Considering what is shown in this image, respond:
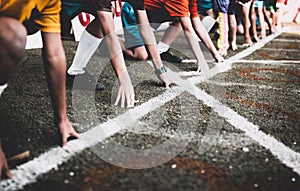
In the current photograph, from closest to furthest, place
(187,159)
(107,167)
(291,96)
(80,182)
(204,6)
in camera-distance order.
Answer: (80,182) → (107,167) → (187,159) → (291,96) → (204,6)

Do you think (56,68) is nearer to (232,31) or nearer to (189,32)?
(189,32)

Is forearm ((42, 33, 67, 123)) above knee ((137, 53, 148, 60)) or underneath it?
above

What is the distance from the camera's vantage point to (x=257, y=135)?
1.88m

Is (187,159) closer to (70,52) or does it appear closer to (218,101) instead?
(218,101)

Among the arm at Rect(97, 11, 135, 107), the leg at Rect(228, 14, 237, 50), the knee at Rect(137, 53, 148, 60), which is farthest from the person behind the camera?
the leg at Rect(228, 14, 237, 50)

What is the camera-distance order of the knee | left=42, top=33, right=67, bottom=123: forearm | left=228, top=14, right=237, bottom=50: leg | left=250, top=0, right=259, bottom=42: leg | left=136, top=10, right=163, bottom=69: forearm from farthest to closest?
left=250, top=0, right=259, bottom=42: leg, left=228, top=14, right=237, bottom=50: leg, the knee, left=136, top=10, right=163, bottom=69: forearm, left=42, top=33, right=67, bottom=123: forearm

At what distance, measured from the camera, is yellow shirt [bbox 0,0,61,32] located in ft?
4.53

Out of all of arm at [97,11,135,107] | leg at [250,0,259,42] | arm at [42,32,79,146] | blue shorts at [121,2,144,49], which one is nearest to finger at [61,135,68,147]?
arm at [42,32,79,146]

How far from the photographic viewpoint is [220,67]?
3.90 meters

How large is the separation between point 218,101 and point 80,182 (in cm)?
143

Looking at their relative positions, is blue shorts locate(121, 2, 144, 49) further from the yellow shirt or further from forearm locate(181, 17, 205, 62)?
the yellow shirt

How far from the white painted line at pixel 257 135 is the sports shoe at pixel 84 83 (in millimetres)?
725

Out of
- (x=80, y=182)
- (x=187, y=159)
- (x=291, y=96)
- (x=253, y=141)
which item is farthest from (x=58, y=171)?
(x=291, y=96)

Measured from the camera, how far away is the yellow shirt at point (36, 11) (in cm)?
138
